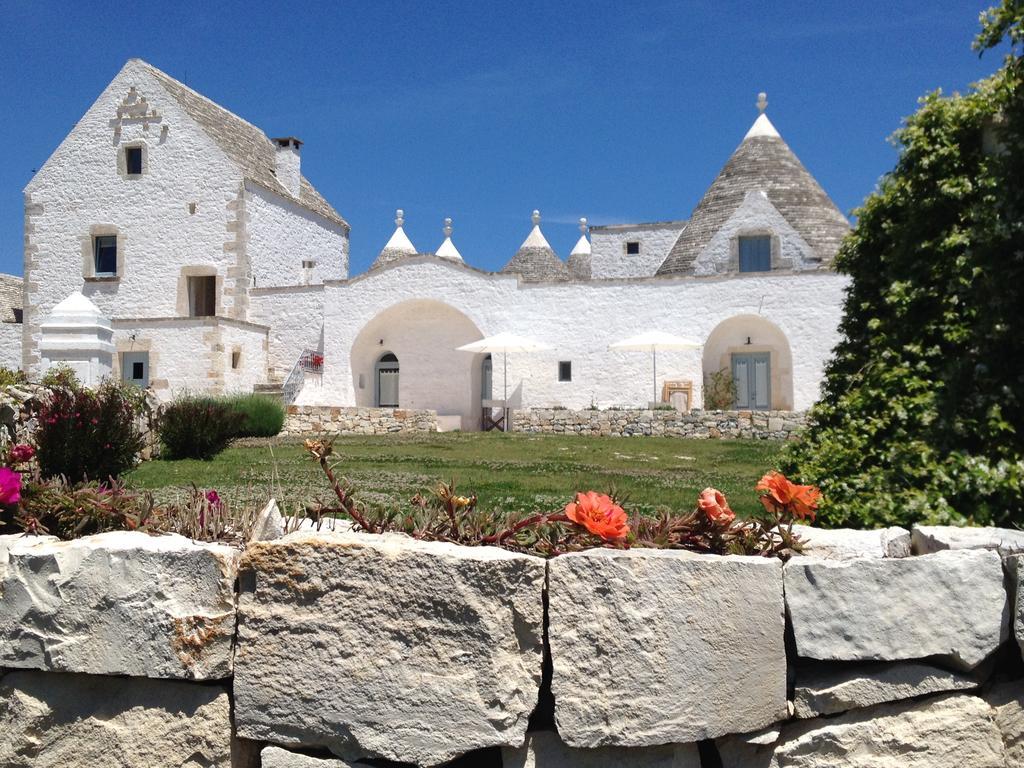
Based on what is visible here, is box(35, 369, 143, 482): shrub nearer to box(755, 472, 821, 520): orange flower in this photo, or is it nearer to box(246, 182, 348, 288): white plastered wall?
box(755, 472, 821, 520): orange flower

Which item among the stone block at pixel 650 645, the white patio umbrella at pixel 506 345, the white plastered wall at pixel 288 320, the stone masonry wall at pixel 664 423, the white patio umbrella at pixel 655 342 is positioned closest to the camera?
the stone block at pixel 650 645

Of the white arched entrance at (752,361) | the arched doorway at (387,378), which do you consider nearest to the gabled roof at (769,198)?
the white arched entrance at (752,361)

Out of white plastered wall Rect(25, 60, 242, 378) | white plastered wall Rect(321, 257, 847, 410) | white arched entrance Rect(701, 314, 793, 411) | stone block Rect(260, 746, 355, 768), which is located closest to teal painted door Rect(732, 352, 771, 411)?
white arched entrance Rect(701, 314, 793, 411)

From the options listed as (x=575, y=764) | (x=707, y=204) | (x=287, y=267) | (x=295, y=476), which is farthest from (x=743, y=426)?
(x=575, y=764)

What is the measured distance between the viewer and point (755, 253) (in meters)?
27.1

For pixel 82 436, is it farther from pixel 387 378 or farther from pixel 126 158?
pixel 126 158

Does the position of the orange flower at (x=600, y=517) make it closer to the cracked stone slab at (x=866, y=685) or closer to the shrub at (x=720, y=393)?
the cracked stone slab at (x=866, y=685)

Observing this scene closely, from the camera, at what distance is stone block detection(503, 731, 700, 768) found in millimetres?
3217

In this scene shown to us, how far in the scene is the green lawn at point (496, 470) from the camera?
7908 millimetres

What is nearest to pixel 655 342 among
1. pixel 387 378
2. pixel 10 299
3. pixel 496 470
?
pixel 387 378

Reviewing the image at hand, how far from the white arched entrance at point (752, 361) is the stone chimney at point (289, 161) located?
16070 millimetres

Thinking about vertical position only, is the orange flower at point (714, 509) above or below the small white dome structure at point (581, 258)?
below

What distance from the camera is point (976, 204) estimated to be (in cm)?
459

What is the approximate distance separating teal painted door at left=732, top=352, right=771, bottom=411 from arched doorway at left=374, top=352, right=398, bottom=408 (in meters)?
10.9
